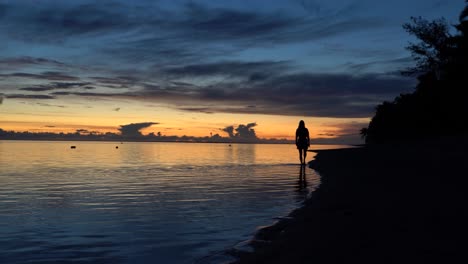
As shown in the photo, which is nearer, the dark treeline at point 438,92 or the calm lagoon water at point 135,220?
the calm lagoon water at point 135,220

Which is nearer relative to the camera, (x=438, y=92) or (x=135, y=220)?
(x=135, y=220)

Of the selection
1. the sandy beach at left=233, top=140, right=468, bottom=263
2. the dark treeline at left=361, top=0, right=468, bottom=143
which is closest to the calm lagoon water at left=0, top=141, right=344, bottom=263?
the sandy beach at left=233, top=140, right=468, bottom=263

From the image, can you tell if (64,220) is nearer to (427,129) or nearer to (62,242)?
(62,242)

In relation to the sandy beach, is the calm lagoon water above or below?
below

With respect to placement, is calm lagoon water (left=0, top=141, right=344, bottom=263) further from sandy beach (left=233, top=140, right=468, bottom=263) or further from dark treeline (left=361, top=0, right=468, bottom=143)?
dark treeline (left=361, top=0, right=468, bottom=143)

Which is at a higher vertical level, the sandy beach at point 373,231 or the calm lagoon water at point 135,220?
the sandy beach at point 373,231

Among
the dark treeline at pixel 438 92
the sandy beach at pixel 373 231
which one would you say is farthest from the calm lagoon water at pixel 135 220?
the dark treeline at pixel 438 92

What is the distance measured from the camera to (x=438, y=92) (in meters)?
63.7

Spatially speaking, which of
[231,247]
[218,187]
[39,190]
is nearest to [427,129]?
[218,187]

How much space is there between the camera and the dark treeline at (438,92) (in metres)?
49.4

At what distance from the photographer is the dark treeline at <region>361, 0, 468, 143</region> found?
1945 inches

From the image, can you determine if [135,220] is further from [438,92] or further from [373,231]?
[438,92]

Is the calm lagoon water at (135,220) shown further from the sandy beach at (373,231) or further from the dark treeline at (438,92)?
the dark treeline at (438,92)

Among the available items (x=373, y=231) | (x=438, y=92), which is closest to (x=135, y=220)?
(x=373, y=231)
